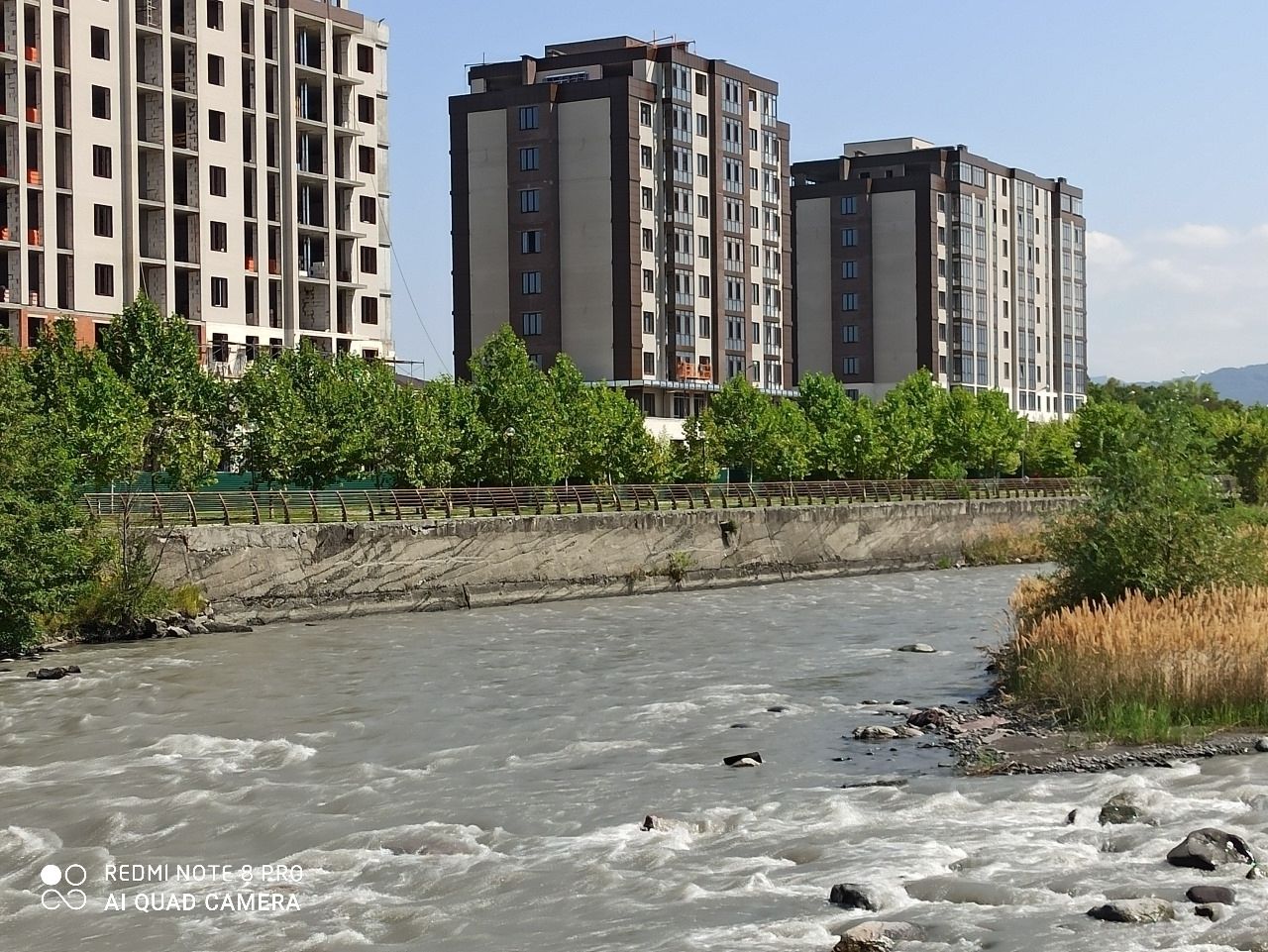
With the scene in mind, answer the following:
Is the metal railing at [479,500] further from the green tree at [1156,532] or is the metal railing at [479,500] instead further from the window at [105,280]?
the window at [105,280]

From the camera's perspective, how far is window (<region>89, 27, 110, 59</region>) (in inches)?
2985

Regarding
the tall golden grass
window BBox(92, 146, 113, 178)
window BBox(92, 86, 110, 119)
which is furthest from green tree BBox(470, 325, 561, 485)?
the tall golden grass

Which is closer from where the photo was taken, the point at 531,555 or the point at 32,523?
the point at 32,523

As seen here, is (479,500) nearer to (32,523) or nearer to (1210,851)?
(32,523)

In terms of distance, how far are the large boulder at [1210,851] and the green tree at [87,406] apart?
114 feet

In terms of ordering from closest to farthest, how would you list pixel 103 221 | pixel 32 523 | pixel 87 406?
pixel 32 523 < pixel 87 406 < pixel 103 221

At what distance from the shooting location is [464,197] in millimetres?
106125

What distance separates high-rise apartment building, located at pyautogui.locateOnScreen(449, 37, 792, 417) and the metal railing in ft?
78.8

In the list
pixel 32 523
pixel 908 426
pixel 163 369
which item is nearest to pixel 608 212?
pixel 908 426

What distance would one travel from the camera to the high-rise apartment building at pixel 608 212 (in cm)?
10112

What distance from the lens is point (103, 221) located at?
76.5 metres

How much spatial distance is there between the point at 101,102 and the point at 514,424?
27494 millimetres

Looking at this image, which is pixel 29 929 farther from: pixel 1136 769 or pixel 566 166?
pixel 566 166

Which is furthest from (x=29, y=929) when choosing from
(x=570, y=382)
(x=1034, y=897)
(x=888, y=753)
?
(x=570, y=382)
